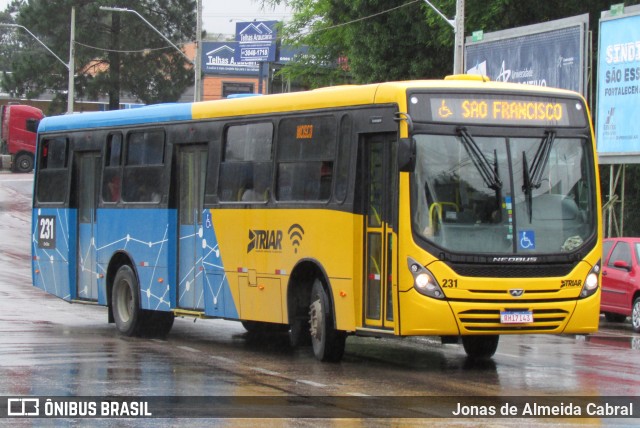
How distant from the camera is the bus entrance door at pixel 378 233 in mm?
13789

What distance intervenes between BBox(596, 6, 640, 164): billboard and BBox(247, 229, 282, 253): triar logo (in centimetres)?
1455

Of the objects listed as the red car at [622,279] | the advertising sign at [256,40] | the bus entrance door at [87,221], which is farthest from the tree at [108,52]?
the bus entrance door at [87,221]

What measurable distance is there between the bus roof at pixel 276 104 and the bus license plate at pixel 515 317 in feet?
7.94

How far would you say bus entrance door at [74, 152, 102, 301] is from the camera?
19.8 meters

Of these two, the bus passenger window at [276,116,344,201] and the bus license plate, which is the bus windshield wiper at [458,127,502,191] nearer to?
the bus license plate

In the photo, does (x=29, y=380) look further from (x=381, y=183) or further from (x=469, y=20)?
(x=469, y=20)

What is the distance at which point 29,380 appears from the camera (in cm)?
1287

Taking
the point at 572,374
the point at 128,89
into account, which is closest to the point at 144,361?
the point at 572,374

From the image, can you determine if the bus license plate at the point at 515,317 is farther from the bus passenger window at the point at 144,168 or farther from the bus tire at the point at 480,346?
the bus passenger window at the point at 144,168

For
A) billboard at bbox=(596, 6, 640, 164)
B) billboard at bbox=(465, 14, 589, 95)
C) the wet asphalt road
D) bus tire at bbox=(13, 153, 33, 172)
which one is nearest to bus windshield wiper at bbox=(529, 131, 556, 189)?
the wet asphalt road

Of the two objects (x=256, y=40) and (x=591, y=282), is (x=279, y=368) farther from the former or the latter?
(x=256, y=40)

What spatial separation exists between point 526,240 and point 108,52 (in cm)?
5501

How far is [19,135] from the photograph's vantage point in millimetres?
64875

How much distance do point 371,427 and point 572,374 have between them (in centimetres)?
479
